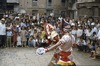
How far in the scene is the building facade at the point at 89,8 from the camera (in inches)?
1416

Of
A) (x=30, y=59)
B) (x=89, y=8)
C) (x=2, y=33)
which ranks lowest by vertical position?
(x=30, y=59)

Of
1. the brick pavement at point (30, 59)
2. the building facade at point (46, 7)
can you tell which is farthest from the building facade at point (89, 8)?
the building facade at point (46, 7)

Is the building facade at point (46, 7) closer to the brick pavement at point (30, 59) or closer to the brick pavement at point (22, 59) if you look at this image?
the brick pavement at point (30, 59)

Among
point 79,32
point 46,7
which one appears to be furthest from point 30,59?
point 46,7

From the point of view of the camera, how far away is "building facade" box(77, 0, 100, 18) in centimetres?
3597

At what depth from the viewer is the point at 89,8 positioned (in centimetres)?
3716

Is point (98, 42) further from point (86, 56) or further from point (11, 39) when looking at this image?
point (11, 39)

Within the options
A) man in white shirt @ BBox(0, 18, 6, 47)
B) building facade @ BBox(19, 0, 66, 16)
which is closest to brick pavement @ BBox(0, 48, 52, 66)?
man in white shirt @ BBox(0, 18, 6, 47)

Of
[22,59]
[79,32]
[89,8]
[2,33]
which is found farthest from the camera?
[89,8]

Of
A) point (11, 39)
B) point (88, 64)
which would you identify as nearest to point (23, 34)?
point (11, 39)

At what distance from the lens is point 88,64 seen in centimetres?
1587

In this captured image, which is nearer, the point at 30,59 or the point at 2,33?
the point at 30,59

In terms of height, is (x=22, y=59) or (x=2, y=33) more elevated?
(x=2, y=33)

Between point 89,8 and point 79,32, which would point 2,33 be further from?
point 89,8
